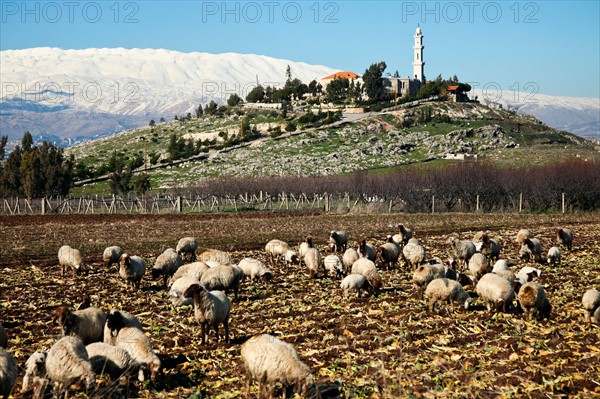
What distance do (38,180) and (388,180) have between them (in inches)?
1599

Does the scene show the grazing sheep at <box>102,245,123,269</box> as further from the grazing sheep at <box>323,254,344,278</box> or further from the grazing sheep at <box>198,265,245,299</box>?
the grazing sheep at <box>323,254,344,278</box>

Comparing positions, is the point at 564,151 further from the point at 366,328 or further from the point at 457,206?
the point at 366,328

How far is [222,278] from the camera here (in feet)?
61.3

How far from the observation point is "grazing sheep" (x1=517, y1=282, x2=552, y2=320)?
52.0 feet

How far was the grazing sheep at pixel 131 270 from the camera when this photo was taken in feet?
66.4

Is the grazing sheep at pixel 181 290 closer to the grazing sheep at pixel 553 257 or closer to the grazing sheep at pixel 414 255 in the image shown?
the grazing sheep at pixel 414 255

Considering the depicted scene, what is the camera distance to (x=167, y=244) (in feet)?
111

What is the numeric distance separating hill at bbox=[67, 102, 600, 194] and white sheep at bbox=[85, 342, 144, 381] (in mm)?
89668

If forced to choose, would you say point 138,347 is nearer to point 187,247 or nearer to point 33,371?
point 33,371

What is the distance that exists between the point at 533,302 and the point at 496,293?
1.08 m

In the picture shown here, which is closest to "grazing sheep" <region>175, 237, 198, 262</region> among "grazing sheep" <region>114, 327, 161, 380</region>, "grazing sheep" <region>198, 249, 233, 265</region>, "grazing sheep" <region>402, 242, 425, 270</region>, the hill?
"grazing sheep" <region>198, 249, 233, 265</region>

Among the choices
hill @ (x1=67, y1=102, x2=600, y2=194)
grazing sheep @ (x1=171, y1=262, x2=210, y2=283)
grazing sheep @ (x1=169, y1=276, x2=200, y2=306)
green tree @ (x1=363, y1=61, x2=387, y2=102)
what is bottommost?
grazing sheep @ (x1=169, y1=276, x2=200, y2=306)

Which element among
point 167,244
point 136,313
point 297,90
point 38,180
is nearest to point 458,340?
point 136,313

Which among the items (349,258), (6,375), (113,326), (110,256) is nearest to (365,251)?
(349,258)
